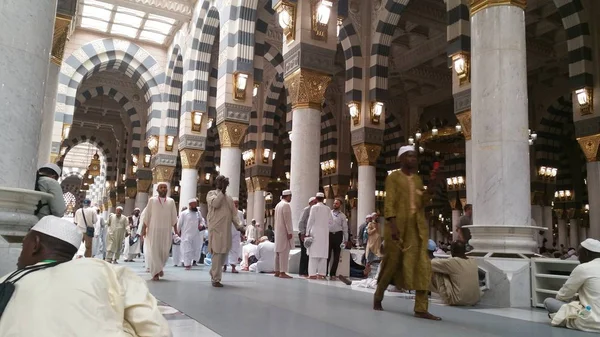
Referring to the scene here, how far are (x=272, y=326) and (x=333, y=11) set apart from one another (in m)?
7.40

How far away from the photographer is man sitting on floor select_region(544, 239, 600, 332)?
362 centimetres

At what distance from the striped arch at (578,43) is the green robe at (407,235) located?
28.9 feet

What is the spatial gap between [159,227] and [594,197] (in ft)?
30.8

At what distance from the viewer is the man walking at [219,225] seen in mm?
6004

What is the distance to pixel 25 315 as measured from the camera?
134 cm

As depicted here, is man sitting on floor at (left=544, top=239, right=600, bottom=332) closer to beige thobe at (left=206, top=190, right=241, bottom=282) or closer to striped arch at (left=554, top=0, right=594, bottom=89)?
beige thobe at (left=206, top=190, right=241, bottom=282)

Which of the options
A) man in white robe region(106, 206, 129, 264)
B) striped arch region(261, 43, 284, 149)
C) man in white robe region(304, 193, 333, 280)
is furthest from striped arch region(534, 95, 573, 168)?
man in white robe region(106, 206, 129, 264)

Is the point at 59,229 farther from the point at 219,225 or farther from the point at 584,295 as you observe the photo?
the point at 219,225

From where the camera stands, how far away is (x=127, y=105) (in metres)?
22.1

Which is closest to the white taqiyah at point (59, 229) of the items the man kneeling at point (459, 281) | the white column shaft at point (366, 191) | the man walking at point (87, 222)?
the man kneeling at point (459, 281)

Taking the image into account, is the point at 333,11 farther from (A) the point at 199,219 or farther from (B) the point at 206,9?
(B) the point at 206,9

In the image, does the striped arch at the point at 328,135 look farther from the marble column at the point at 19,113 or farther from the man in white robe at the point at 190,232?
the marble column at the point at 19,113

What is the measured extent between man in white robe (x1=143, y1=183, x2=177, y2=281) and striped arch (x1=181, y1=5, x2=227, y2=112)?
8.03 meters

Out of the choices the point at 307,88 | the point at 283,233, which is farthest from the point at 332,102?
the point at 283,233
